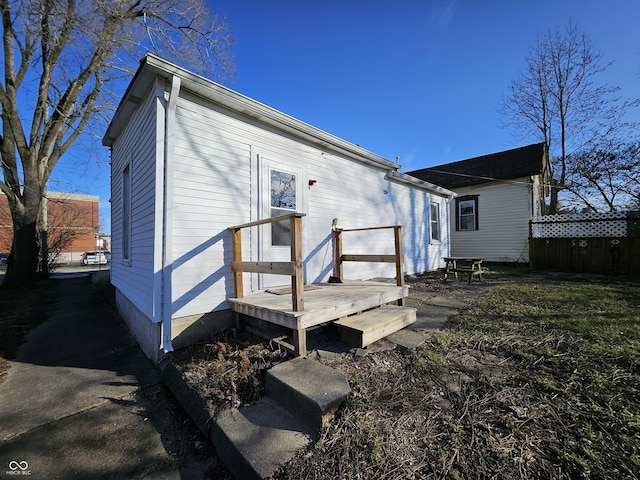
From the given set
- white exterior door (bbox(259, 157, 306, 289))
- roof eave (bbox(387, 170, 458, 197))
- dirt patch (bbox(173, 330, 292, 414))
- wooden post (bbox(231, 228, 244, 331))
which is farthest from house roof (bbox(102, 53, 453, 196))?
dirt patch (bbox(173, 330, 292, 414))

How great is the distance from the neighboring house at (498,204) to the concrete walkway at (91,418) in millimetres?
13998

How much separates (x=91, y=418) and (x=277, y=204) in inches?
141

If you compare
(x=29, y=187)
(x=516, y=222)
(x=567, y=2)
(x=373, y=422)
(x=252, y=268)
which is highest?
(x=567, y=2)

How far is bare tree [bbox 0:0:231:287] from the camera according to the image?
26.6 ft

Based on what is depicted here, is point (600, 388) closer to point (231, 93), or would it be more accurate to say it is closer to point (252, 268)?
point (252, 268)

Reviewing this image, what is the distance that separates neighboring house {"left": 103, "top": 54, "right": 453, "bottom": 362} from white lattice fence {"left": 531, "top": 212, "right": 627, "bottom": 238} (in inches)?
368

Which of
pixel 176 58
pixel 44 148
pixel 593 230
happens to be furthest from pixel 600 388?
pixel 44 148

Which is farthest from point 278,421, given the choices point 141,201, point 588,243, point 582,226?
point 582,226

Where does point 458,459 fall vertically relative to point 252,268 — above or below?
below

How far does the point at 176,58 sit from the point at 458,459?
1191 centimetres

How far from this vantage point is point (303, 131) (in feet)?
16.4

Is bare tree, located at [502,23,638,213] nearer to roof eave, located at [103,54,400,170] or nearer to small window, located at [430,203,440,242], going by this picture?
small window, located at [430,203,440,242]

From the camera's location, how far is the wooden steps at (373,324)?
9.77ft

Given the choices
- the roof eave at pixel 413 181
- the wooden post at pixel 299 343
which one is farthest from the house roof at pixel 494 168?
the wooden post at pixel 299 343
